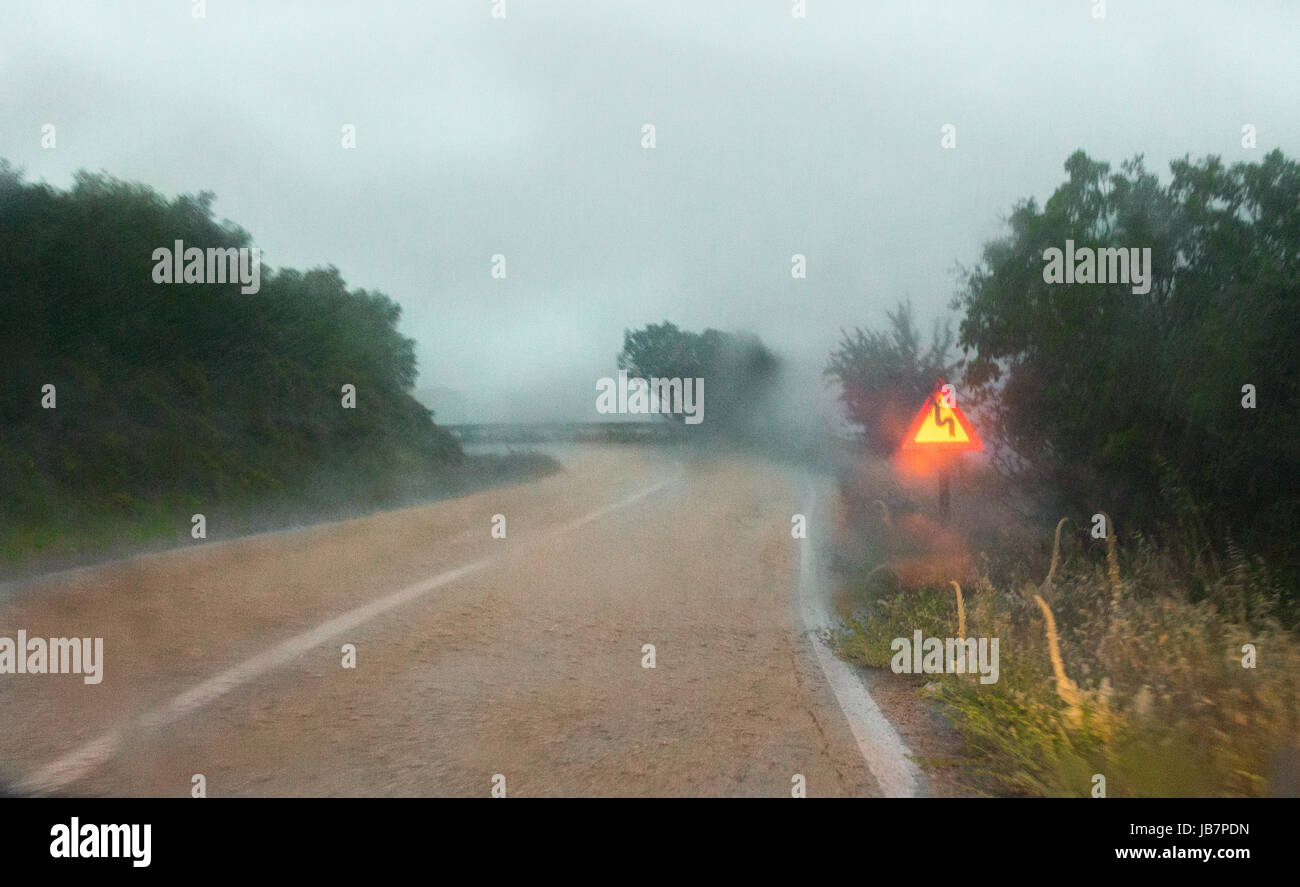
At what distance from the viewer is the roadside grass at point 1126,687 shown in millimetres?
3910

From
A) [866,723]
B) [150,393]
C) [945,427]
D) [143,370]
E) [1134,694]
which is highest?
[143,370]

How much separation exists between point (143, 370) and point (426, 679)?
1389 cm

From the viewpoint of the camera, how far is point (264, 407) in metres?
20.8

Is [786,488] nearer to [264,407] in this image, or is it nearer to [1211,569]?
[264,407]

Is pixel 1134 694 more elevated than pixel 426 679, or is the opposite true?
pixel 1134 694

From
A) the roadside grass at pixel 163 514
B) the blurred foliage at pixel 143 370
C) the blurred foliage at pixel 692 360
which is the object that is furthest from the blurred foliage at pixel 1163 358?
the blurred foliage at pixel 692 360

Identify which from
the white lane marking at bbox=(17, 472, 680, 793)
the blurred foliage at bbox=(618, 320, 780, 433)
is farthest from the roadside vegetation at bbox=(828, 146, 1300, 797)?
the blurred foliage at bbox=(618, 320, 780, 433)

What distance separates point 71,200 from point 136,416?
12.9 ft

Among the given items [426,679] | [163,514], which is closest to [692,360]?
[163,514]

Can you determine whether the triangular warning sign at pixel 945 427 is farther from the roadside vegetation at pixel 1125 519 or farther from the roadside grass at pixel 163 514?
the roadside grass at pixel 163 514

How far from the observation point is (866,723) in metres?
5.61

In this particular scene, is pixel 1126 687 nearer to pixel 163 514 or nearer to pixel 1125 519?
pixel 1125 519

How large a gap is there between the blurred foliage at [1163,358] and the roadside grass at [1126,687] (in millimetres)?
1436
